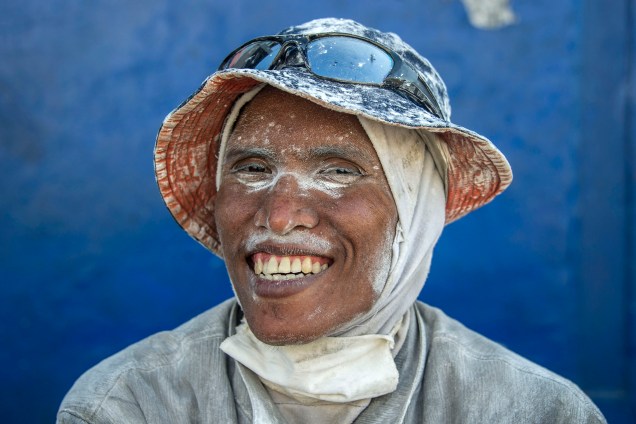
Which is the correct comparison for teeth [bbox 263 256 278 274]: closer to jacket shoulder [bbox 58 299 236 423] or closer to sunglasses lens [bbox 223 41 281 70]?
jacket shoulder [bbox 58 299 236 423]

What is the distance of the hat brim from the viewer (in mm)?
2166

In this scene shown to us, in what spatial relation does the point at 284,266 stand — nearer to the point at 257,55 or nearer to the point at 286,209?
the point at 286,209

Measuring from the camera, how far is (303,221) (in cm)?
218

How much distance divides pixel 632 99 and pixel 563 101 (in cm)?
33

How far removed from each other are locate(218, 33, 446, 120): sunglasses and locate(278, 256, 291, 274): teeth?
501 millimetres

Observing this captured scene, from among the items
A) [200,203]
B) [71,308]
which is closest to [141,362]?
[200,203]

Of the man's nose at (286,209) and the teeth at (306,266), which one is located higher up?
the man's nose at (286,209)

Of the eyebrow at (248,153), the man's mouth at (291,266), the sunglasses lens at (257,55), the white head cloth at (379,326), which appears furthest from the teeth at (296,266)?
the sunglasses lens at (257,55)

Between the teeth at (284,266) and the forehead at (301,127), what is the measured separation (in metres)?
0.30

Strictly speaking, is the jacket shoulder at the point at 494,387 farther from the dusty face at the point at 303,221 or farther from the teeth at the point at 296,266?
the teeth at the point at 296,266

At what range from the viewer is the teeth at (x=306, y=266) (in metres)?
2.21

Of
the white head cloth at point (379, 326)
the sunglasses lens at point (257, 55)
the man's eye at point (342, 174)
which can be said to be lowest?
the white head cloth at point (379, 326)

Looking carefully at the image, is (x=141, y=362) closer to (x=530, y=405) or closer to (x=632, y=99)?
(x=530, y=405)

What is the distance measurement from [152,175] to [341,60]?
190 centimetres
